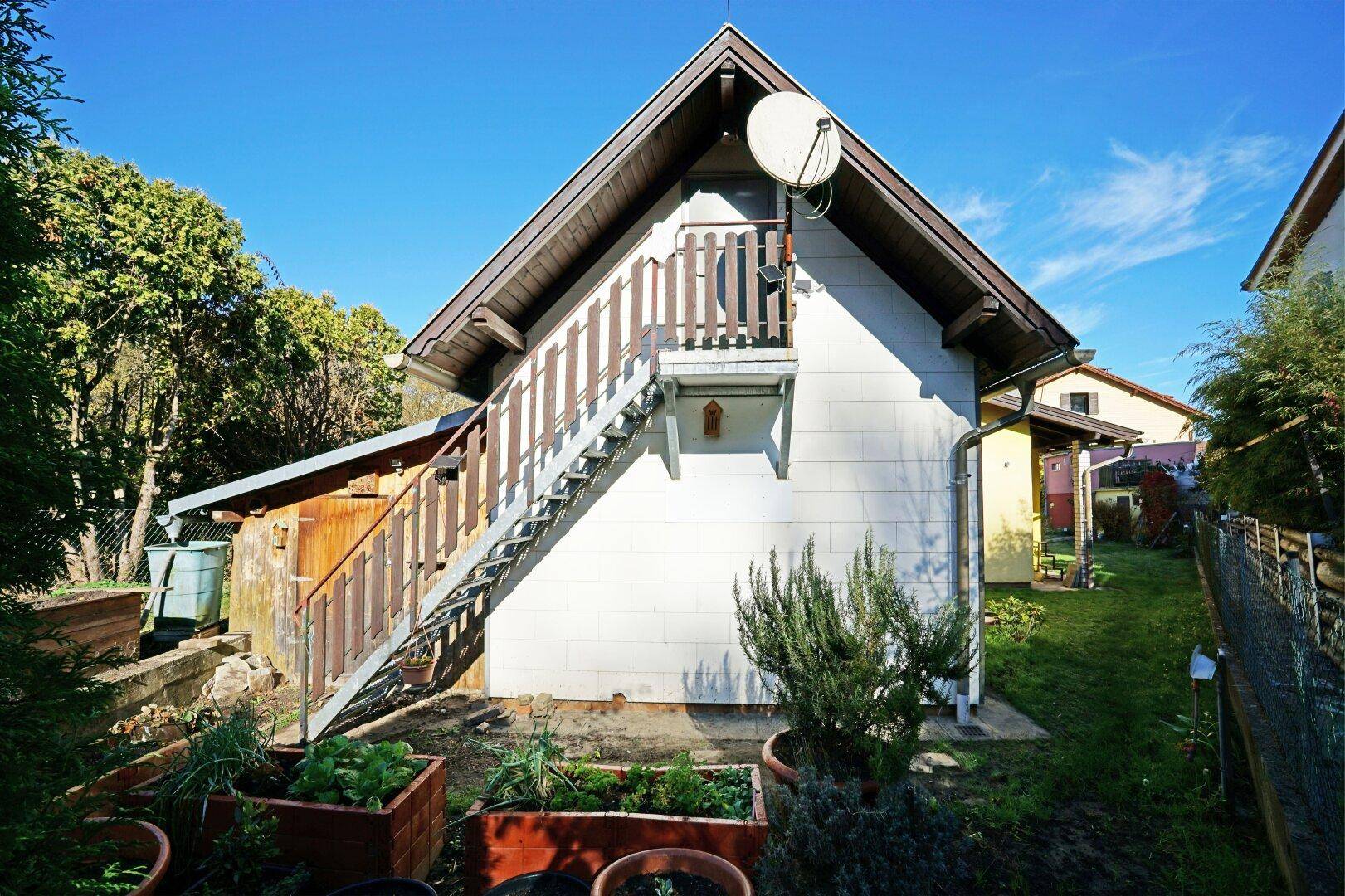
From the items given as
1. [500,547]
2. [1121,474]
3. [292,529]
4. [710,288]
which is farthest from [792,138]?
[1121,474]

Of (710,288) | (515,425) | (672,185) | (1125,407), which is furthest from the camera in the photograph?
(1125,407)

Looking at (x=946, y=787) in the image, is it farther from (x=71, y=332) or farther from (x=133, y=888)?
(x=71, y=332)

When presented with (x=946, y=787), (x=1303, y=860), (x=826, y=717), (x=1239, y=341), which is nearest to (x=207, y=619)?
(x=826, y=717)

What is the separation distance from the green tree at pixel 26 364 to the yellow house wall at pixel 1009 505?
13870mm

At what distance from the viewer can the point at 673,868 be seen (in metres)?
2.88

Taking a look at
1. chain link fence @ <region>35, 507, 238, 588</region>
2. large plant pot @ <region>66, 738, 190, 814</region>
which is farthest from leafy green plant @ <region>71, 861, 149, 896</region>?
chain link fence @ <region>35, 507, 238, 588</region>

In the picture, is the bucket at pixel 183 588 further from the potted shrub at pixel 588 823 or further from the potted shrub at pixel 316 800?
the potted shrub at pixel 588 823

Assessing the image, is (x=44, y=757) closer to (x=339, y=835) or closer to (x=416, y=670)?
(x=339, y=835)

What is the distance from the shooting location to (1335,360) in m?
6.17

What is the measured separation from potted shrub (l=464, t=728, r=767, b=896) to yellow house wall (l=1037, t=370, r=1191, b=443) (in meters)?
30.1

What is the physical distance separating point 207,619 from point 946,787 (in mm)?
8286

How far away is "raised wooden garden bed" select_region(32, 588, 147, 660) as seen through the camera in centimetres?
534

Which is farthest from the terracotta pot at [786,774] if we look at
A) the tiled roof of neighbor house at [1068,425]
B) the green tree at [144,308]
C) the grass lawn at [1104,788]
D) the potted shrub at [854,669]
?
the green tree at [144,308]

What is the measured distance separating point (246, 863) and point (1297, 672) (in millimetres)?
5780
